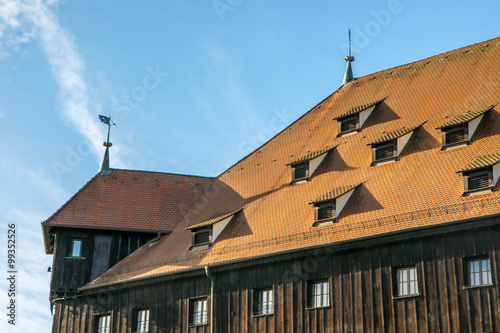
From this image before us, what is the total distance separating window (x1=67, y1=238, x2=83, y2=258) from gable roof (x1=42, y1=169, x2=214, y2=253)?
29.8 inches

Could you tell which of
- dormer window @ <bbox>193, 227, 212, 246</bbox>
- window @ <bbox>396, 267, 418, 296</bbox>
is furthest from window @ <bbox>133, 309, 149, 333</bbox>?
window @ <bbox>396, 267, 418, 296</bbox>

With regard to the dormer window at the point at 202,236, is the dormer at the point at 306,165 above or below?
above

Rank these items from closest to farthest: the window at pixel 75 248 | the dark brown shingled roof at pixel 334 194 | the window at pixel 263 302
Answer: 1. the dark brown shingled roof at pixel 334 194
2. the window at pixel 263 302
3. the window at pixel 75 248

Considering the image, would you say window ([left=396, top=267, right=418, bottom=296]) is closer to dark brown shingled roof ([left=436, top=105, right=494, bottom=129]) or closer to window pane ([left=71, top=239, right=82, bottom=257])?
dark brown shingled roof ([left=436, top=105, right=494, bottom=129])

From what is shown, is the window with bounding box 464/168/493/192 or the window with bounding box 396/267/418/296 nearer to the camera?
the window with bounding box 464/168/493/192

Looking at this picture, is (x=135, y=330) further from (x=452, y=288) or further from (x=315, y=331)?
(x=452, y=288)

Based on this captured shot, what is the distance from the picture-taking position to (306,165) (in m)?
33.4

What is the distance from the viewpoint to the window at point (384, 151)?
30506mm

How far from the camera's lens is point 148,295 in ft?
111

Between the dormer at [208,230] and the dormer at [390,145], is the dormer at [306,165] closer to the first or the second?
the dormer at [390,145]

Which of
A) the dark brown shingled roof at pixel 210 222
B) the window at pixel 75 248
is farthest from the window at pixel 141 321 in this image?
the window at pixel 75 248

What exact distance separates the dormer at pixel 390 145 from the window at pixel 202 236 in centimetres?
759

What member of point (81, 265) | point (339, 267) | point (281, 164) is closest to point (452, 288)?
point (339, 267)

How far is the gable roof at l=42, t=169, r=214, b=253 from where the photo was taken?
3788 cm
